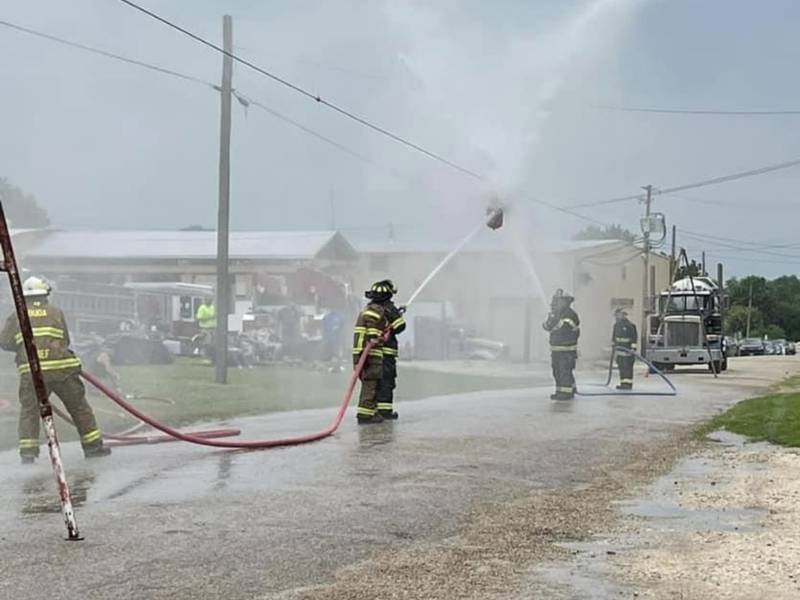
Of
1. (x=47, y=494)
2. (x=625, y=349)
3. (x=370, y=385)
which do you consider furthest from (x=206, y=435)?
(x=625, y=349)

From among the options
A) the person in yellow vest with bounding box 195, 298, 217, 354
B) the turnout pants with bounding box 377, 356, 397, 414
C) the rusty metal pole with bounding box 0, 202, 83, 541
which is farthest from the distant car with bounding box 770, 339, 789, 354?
the rusty metal pole with bounding box 0, 202, 83, 541

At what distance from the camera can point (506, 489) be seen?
321 inches

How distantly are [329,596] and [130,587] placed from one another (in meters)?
0.95

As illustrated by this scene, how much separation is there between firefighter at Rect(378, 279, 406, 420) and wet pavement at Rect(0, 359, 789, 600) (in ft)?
1.08

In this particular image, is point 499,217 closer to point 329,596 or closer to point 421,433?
point 421,433

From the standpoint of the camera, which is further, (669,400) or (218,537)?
(669,400)

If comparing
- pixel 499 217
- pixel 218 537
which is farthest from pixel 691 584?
pixel 499 217

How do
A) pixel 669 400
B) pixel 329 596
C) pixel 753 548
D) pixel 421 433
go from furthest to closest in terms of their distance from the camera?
pixel 669 400
pixel 421 433
pixel 753 548
pixel 329 596

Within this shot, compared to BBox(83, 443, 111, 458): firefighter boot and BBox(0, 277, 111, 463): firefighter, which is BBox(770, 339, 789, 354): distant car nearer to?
BBox(83, 443, 111, 458): firefighter boot

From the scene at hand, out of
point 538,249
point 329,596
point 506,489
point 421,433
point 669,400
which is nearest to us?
point 329,596

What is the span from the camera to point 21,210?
31.3 m

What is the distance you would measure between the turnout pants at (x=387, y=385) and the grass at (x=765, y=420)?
Result: 3608mm

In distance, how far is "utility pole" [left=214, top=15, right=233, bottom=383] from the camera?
61.0ft

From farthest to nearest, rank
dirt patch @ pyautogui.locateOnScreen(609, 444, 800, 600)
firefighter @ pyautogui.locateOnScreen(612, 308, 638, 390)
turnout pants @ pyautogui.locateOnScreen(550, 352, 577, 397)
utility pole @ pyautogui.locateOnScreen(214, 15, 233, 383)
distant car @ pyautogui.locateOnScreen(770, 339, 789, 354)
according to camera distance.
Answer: distant car @ pyautogui.locateOnScreen(770, 339, 789, 354) < firefighter @ pyautogui.locateOnScreen(612, 308, 638, 390) < utility pole @ pyautogui.locateOnScreen(214, 15, 233, 383) < turnout pants @ pyautogui.locateOnScreen(550, 352, 577, 397) < dirt patch @ pyautogui.locateOnScreen(609, 444, 800, 600)
